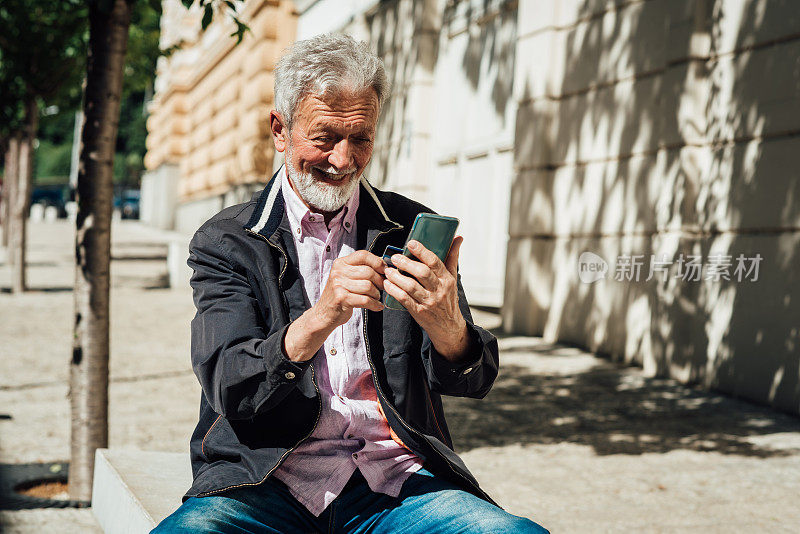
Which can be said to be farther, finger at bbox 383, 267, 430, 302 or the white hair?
the white hair

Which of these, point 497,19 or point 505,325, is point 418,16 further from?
point 505,325

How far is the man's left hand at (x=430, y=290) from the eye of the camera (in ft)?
6.72

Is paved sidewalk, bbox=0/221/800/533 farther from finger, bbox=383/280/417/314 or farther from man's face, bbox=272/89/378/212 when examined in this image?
finger, bbox=383/280/417/314

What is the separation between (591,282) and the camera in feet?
28.9

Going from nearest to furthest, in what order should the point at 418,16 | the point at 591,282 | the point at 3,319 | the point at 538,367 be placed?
the point at 538,367
the point at 591,282
the point at 3,319
the point at 418,16

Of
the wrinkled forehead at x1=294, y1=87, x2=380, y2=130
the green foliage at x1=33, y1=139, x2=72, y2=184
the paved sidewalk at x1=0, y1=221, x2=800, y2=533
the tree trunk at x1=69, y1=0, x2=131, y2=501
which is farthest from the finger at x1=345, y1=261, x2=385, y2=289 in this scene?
the green foliage at x1=33, y1=139, x2=72, y2=184

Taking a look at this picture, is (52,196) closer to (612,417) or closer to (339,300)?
(612,417)

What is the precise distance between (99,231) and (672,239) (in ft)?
16.7

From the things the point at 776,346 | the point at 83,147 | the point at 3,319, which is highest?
the point at 83,147

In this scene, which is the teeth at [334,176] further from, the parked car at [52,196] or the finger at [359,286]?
the parked car at [52,196]

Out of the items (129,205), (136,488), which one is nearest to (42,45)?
(136,488)

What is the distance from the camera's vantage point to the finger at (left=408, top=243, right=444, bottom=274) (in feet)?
6.73

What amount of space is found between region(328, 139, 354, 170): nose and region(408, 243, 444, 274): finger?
46cm

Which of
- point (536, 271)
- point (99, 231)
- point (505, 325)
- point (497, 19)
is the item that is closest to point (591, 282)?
point (536, 271)
